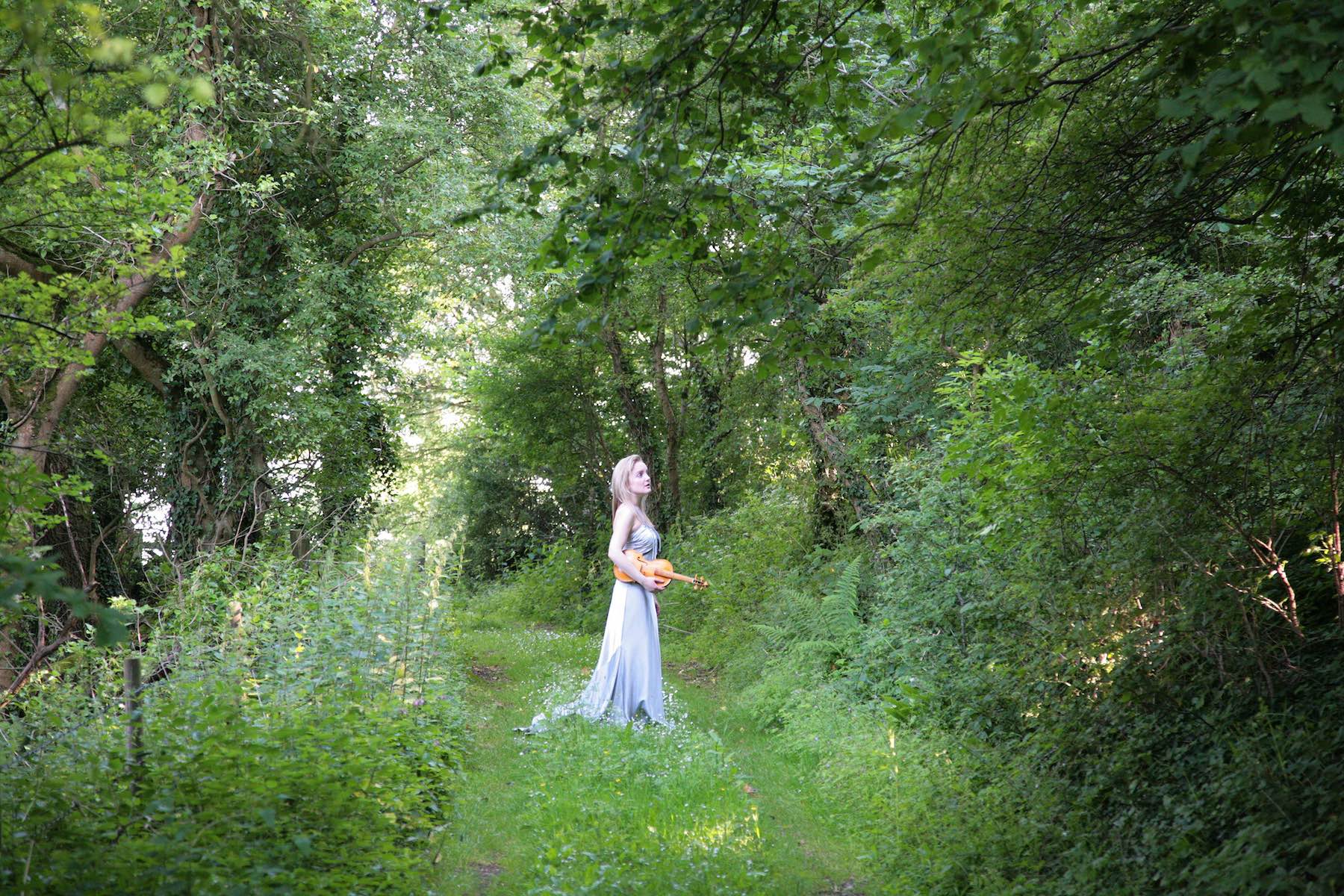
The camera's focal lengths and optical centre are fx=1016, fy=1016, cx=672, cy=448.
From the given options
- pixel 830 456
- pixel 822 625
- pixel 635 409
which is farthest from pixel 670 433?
pixel 822 625

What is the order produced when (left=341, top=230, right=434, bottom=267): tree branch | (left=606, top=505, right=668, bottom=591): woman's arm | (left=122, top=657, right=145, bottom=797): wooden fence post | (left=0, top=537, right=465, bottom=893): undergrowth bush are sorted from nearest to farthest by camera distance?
(left=0, top=537, right=465, bottom=893): undergrowth bush < (left=122, top=657, right=145, bottom=797): wooden fence post < (left=606, top=505, right=668, bottom=591): woman's arm < (left=341, top=230, right=434, bottom=267): tree branch

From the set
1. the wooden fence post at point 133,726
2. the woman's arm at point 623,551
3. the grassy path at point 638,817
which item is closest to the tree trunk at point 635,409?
the woman's arm at point 623,551

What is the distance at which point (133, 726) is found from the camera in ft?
15.3

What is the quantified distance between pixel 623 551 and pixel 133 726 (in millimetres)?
5846

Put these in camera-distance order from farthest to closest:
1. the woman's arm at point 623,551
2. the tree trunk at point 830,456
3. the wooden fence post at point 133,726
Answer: the tree trunk at point 830,456, the woman's arm at point 623,551, the wooden fence post at point 133,726

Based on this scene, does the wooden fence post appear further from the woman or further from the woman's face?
the woman's face

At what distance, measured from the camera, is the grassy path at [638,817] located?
5.83 metres

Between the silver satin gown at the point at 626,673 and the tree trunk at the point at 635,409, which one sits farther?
the tree trunk at the point at 635,409

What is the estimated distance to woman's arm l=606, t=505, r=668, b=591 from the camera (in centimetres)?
1003

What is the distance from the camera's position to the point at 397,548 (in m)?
11.8

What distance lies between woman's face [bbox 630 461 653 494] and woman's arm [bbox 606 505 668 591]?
214mm

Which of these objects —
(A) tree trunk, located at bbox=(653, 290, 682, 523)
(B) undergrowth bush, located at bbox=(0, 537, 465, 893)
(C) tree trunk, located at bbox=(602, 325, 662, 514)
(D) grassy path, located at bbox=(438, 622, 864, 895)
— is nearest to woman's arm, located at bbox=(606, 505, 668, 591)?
(D) grassy path, located at bbox=(438, 622, 864, 895)

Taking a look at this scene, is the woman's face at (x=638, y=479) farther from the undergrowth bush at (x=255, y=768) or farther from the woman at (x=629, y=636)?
the undergrowth bush at (x=255, y=768)

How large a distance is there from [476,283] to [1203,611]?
15.3 metres
